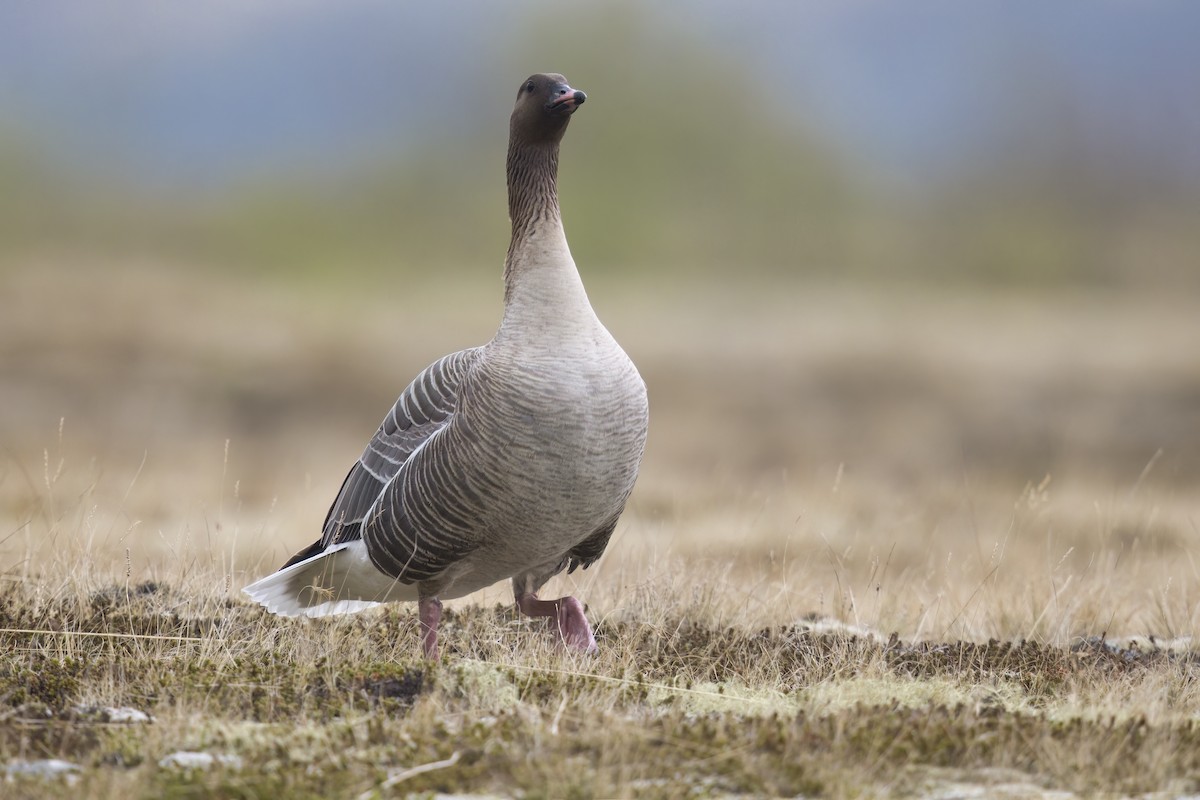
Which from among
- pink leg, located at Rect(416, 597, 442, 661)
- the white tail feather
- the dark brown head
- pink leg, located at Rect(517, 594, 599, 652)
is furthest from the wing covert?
the dark brown head

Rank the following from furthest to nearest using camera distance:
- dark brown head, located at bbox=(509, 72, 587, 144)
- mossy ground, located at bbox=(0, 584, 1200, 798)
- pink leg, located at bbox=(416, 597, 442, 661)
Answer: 1. dark brown head, located at bbox=(509, 72, 587, 144)
2. pink leg, located at bbox=(416, 597, 442, 661)
3. mossy ground, located at bbox=(0, 584, 1200, 798)

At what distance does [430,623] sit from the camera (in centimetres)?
618

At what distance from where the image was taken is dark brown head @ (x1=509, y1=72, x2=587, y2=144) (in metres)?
6.39

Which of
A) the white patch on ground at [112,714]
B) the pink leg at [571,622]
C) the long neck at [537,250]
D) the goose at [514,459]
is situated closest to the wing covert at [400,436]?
the goose at [514,459]

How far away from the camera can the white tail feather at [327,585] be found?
6.30 m

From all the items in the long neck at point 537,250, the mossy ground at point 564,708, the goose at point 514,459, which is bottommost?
the mossy ground at point 564,708

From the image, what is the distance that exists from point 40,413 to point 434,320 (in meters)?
10.2

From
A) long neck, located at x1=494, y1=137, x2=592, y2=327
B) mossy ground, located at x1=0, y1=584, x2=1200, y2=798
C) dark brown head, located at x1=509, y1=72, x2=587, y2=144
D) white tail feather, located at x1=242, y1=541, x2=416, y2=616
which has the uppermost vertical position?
dark brown head, located at x1=509, y1=72, x2=587, y2=144

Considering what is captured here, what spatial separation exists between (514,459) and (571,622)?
1.08 meters

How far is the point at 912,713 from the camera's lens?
181 inches

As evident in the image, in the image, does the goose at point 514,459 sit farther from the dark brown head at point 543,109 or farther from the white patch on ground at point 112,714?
the white patch on ground at point 112,714

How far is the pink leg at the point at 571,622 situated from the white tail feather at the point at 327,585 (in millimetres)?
778

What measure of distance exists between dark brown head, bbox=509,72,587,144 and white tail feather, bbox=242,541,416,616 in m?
2.42

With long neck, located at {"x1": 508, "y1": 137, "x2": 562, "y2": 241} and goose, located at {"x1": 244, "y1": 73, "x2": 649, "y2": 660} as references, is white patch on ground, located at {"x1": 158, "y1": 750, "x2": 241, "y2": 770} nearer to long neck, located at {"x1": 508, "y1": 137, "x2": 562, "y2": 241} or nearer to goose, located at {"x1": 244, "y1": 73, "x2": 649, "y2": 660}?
goose, located at {"x1": 244, "y1": 73, "x2": 649, "y2": 660}
